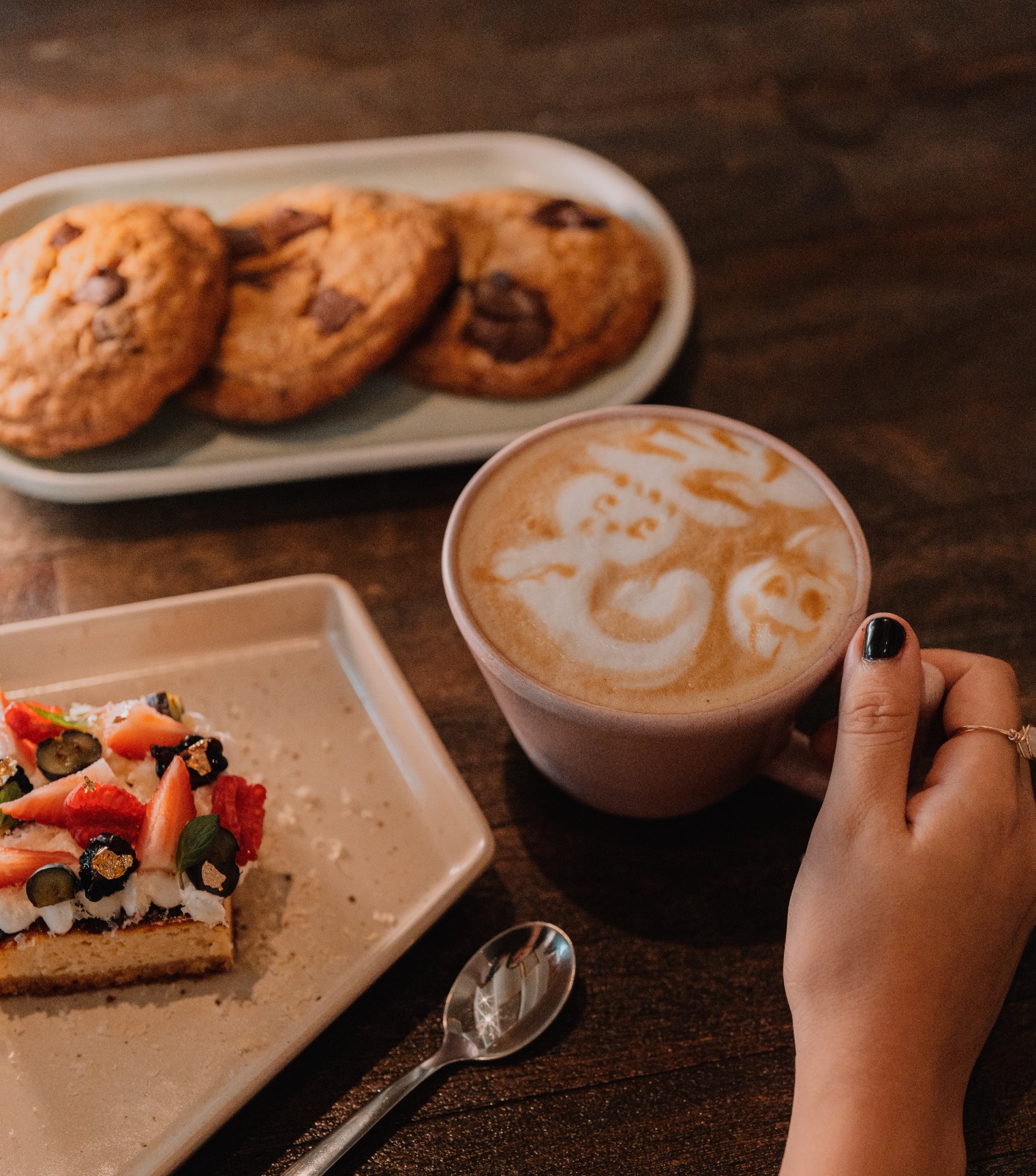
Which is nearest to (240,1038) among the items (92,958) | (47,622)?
(92,958)

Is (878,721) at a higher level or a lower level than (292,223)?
lower

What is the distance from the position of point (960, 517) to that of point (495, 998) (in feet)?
3.02

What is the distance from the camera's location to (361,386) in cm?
153

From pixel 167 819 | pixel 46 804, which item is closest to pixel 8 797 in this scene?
pixel 46 804

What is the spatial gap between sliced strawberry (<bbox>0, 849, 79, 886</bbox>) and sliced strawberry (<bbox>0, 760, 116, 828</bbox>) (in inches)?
1.3

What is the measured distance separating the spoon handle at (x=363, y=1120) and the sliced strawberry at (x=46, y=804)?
374mm

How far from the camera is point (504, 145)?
1.87 meters

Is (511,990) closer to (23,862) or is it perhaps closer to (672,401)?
(23,862)

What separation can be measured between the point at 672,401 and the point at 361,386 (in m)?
0.47

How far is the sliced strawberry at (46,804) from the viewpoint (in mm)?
975

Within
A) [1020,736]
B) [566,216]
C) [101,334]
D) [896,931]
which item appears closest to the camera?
[896,931]

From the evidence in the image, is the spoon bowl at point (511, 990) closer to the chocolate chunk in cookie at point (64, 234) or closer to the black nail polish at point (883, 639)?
the black nail polish at point (883, 639)

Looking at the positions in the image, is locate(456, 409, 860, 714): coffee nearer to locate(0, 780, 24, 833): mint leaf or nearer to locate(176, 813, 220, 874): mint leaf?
locate(176, 813, 220, 874): mint leaf

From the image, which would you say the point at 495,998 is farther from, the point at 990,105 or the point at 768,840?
the point at 990,105
